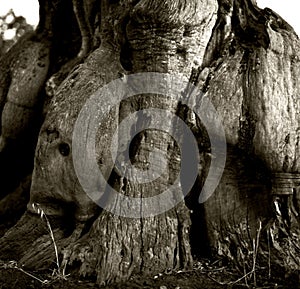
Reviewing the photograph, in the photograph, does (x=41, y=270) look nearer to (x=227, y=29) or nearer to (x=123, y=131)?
(x=123, y=131)

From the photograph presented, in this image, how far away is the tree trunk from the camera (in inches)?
138

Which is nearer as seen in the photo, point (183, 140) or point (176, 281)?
point (176, 281)

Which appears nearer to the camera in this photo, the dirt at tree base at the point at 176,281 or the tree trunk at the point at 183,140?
the dirt at tree base at the point at 176,281

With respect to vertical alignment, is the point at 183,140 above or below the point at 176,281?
above

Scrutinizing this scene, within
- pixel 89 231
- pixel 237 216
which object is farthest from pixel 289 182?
pixel 89 231

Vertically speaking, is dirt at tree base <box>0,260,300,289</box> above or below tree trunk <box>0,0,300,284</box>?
below

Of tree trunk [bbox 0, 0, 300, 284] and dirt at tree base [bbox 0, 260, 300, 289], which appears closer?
dirt at tree base [bbox 0, 260, 300, 289]

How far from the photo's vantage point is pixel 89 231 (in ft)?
11.3

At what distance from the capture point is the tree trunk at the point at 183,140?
3494 millimetres

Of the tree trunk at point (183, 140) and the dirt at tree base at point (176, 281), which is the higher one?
the tree trunk at point (183, 140)

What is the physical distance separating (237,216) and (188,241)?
16.6 inches

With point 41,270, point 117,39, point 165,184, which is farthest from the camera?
point 117,39

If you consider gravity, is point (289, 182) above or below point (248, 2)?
below

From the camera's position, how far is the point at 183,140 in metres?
3.71
